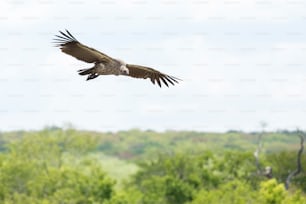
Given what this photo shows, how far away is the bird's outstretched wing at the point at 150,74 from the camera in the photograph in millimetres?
19562

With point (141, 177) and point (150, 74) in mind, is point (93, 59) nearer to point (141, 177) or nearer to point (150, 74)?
point (150, 74)

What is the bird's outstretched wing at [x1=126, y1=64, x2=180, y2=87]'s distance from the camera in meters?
19.6

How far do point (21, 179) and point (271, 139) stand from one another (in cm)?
6036

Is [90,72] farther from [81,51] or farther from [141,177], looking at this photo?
[141,177]

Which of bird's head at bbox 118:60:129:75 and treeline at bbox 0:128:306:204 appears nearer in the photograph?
bird's head at bbox 118:60:129:75

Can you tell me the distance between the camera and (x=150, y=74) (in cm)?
1986

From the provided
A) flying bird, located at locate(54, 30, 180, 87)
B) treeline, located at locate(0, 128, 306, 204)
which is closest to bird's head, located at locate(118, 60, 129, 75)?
flying bird, located at locate(54, 30, 180, 87)

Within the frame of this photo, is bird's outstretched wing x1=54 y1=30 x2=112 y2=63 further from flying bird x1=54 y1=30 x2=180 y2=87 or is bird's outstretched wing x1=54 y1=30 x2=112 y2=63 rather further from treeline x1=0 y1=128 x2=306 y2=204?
treeline x1=0 y1=128 x2=306 y2=204

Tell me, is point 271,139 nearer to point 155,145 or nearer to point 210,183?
point 155,145

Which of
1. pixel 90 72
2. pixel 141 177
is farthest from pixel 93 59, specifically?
pixel 141 177

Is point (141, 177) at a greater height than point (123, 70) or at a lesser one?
lesser

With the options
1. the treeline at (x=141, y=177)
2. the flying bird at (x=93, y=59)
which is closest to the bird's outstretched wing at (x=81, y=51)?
the flying bird at (x=93, y=59)

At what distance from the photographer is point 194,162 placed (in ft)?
304

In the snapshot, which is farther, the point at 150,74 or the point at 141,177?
the point at 141,177
